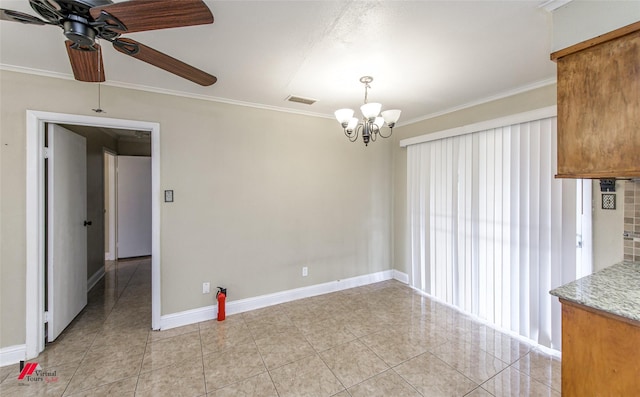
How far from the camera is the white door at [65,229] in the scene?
7.98 feet

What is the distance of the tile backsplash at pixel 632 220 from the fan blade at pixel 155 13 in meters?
2.97

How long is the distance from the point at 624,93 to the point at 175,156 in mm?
3337

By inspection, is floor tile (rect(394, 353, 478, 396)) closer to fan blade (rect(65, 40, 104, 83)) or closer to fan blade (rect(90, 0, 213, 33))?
fan blade (rect(90, 0, 213, 33))

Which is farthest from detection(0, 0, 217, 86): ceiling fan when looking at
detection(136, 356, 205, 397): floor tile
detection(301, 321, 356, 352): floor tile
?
detection(301, 321, 356, 352): floor tile

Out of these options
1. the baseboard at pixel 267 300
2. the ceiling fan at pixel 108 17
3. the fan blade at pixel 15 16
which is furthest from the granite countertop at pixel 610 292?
the fan blade at pixel 15 16

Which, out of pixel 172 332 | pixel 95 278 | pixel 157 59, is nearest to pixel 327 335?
pixel 172 332

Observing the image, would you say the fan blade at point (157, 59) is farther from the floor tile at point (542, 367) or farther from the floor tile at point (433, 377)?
the floor tile at point (542, 367)

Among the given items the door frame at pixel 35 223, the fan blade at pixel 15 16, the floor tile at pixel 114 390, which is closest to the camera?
the fan blade at pixel 15 16

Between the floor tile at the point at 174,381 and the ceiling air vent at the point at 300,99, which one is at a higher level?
the ceiling air vent at the point at 300,99

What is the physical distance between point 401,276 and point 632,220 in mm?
2609

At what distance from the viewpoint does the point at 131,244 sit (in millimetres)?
5414

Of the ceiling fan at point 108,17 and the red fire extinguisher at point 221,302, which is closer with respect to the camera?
the ceiling fan at point 108,17

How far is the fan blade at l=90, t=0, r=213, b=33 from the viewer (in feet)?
3.55

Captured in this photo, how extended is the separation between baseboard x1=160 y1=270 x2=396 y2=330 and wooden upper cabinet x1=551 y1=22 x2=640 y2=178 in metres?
2.89
